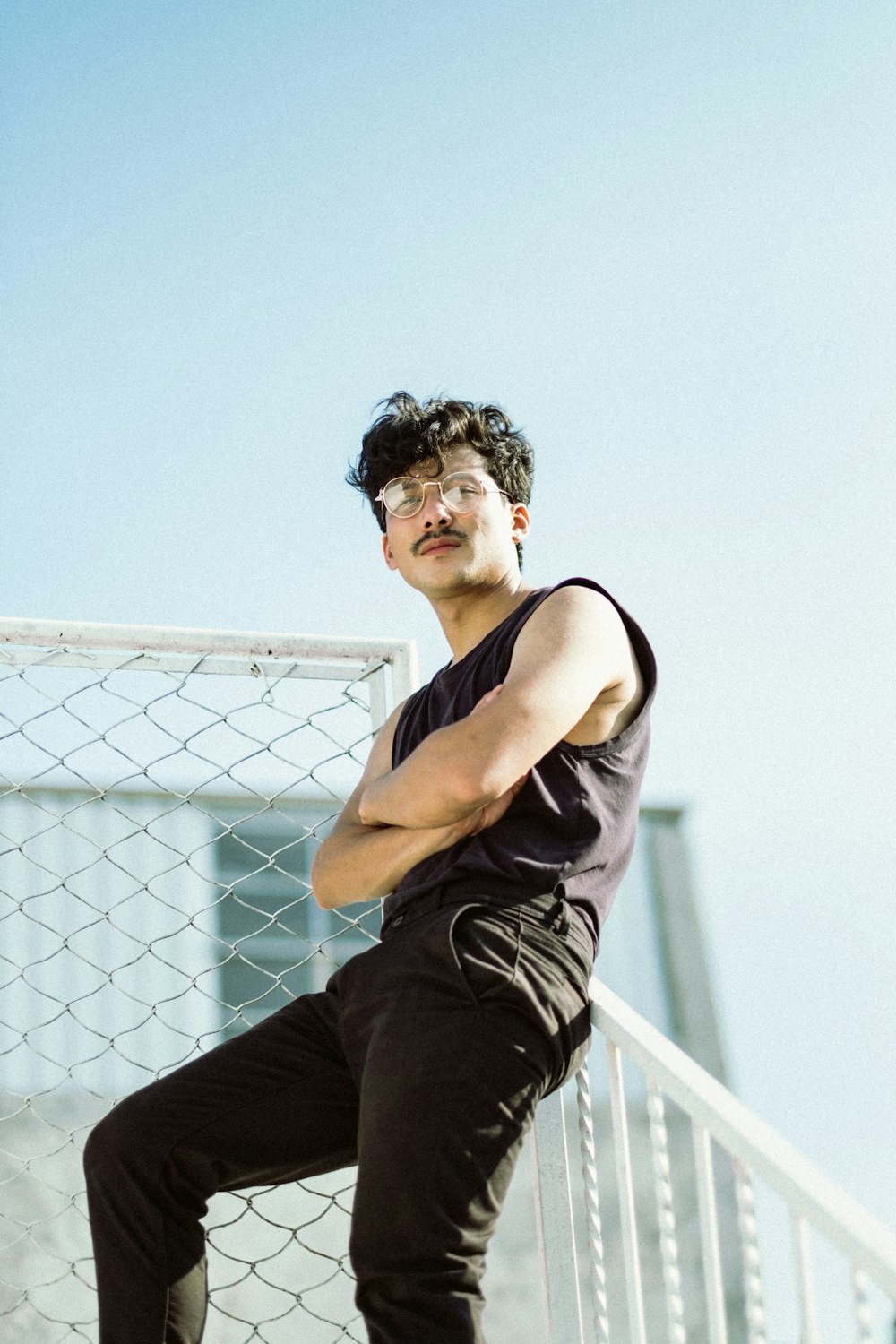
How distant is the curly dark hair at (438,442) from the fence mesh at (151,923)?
55 cm

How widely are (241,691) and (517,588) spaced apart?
75 cm

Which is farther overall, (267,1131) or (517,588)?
(517,588)

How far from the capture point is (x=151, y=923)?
711cm

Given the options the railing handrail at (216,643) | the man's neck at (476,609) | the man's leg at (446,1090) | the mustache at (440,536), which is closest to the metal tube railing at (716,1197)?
the man's leg at (446,1090)

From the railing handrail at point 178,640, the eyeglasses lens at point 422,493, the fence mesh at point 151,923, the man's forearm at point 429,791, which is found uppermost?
the eyeglasses lens at point 422,493

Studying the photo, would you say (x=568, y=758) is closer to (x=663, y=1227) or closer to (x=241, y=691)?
(x=663, y=1227)

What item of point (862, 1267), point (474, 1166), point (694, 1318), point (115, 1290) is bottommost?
point (694, 1318)

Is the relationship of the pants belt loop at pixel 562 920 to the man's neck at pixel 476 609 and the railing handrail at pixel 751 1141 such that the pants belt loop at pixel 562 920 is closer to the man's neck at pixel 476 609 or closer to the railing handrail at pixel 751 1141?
the railing handrail at pixel 751 1141

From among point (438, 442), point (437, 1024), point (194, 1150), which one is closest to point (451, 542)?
point (438, 442)

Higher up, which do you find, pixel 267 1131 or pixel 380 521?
pixel 380 521

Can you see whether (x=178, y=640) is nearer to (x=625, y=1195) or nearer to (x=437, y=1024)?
(x=437, y=1024)

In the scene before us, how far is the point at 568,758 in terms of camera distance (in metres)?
1.70

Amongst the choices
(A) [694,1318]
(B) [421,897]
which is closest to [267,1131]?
(B) [421,897]

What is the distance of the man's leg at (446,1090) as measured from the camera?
133cm
